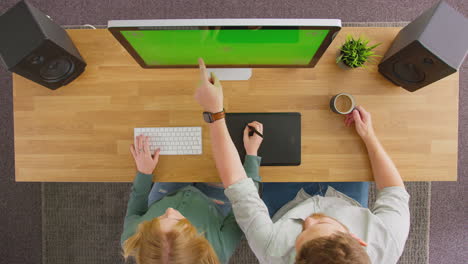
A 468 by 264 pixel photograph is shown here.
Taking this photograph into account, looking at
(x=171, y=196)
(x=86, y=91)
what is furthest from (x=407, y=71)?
(x=86, y=91)

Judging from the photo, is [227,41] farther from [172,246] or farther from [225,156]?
[172,246]

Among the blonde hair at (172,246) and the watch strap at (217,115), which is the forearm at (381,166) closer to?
the watch strap at (217,115)

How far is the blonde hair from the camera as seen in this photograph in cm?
Result: 86

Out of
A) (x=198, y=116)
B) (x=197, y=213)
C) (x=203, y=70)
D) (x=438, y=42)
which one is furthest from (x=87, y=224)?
(x=438, y=42)

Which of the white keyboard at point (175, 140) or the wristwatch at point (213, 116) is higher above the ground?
the wristwatch at point (213, 116)

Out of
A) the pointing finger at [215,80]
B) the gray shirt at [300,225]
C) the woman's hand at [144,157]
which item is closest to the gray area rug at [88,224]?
the woman's hand at [144,157]

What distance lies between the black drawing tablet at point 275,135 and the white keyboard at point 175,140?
0.15 m

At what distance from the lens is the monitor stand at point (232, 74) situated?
116 centimetres

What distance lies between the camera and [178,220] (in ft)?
3.21

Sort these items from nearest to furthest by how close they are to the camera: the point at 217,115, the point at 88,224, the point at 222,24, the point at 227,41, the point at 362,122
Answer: the point at 222,24 < the point at 227,41 < the point at 217,115 < the point at 362,122 < the point at 88,224

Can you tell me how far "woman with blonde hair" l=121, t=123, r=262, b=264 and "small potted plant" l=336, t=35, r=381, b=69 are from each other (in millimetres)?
431

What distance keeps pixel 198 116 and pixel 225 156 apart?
231 mm

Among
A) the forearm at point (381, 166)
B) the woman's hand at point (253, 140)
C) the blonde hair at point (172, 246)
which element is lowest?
the blonde hair at point (172, 246)

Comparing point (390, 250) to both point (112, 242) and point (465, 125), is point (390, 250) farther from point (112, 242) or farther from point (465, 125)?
point (112, 242)
